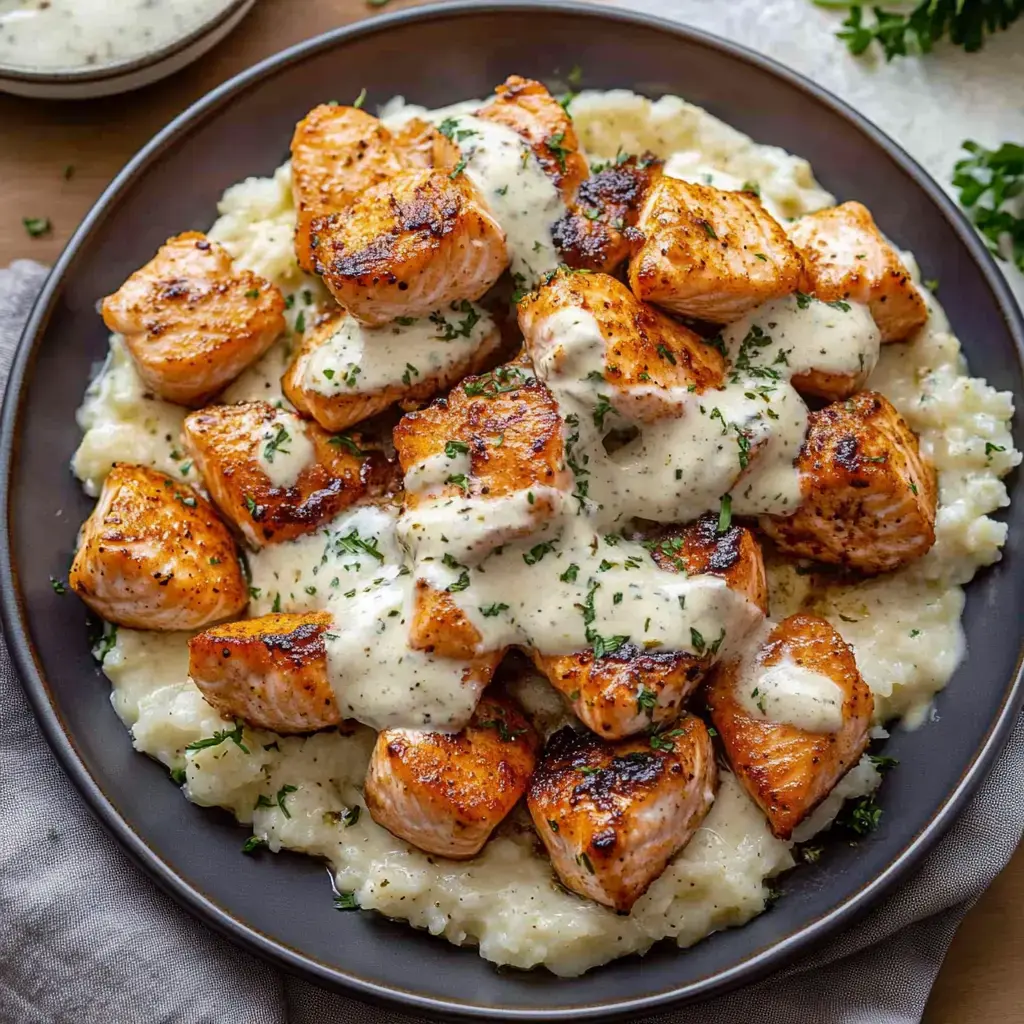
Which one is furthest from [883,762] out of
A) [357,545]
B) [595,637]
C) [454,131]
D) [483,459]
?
[454,131]

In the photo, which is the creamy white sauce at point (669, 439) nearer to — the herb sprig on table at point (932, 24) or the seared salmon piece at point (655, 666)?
the seared salmon piece at point (655, 666)

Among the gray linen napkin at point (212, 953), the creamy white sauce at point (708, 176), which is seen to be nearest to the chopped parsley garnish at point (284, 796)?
the gray linen napkin at point (212, 953)

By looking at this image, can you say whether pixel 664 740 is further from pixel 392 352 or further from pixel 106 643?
pixel 106 643

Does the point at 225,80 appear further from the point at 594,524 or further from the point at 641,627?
the point at 641,627

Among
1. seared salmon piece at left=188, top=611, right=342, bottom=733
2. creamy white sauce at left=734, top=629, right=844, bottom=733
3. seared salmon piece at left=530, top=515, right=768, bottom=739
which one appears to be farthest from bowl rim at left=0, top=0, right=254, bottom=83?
creamy white sauce at left=734, top=629, right=844, bottom=733

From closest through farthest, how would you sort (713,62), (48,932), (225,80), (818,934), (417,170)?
(818,934) < (48,932) < (417,170) < (713,62) < (225,80)

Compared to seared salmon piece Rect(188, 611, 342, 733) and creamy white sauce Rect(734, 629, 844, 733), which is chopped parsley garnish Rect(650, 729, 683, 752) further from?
seared salmon piece Rect(188, 611, 342, 733)

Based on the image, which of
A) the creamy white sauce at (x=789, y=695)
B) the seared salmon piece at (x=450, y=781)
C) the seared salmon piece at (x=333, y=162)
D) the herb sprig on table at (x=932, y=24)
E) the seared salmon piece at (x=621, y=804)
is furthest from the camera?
the herb sprig on table at (x=932, y=24)

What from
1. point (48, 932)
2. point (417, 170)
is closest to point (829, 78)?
point (417, 170)
